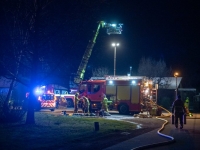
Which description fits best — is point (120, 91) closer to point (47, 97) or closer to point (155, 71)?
point (47, 97)

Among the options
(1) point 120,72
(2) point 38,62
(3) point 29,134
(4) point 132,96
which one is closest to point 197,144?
(3) point 29,134

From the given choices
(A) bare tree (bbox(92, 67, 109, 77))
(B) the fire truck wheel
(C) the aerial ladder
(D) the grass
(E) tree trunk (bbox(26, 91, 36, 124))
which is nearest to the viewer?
(D) the grass

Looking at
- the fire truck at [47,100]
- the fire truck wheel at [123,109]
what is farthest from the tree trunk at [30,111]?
the fire truck at [47,100]

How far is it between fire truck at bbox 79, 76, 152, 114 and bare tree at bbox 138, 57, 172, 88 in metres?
24.3

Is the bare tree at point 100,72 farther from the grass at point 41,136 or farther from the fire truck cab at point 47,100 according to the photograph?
the grass at point 41,136

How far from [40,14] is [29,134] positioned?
5.89 m

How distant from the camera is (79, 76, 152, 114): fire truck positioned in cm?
2886

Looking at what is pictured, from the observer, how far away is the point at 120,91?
97.4 feet

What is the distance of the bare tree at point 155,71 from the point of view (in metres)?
54.7

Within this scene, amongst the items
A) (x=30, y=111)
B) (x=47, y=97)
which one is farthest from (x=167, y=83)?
(x=30, y=111)

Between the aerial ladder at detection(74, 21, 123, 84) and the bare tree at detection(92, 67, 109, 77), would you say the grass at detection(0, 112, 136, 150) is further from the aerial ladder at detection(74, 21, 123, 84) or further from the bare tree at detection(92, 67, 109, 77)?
the bare tree at detection(92, 67, 109, 77)

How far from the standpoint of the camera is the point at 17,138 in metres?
12.9

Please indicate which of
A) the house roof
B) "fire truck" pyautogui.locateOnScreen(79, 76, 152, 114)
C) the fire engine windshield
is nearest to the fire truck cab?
the fire engine windshield

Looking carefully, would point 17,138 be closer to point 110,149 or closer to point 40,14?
point 110,149
